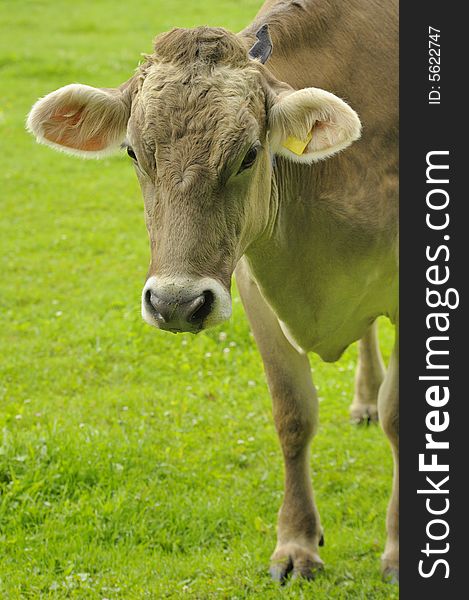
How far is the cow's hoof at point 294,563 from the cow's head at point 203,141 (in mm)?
1856

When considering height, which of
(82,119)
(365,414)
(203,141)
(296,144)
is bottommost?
(365,414)

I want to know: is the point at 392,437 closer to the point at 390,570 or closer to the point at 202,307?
the point at 390,570

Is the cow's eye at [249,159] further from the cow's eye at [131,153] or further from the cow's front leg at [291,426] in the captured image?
the cow's front leg at [291,426]

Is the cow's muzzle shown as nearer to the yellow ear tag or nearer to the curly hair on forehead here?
the yellow ear tag

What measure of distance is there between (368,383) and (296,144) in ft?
10.4

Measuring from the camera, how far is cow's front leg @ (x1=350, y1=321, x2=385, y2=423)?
23.7 feet

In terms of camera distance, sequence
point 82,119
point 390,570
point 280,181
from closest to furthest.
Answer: point 82,119, point 280,181, point 390,570

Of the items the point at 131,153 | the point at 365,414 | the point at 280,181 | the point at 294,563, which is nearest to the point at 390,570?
the point at 294,563

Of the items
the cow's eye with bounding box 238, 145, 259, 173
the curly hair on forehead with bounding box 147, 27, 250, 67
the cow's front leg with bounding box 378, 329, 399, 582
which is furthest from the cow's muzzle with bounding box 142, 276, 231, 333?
the cow's front leg with bounding box 378, 329, 399, 582

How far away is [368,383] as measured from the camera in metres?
7.30

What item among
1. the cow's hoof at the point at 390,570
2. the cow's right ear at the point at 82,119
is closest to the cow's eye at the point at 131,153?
the cow's right ear at the point at 82,119

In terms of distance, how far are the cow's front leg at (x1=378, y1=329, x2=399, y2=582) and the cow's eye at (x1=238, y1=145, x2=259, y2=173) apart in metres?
1.56

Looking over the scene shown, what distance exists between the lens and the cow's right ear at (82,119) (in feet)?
14.8

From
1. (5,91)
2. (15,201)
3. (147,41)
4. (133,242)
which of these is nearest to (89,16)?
(147,41)
